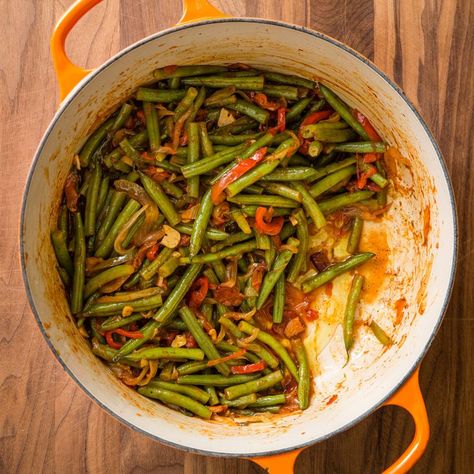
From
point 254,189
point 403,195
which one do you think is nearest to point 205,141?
point 254,189

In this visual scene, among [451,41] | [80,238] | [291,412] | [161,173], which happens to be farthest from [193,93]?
[291,412]

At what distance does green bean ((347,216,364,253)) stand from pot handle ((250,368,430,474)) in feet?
2.02

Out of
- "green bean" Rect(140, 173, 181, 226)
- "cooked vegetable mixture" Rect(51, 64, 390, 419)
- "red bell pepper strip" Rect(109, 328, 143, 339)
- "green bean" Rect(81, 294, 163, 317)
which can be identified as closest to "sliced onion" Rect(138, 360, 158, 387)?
"cooked vegetable mixture" Rect(51, 64, 390, 419)

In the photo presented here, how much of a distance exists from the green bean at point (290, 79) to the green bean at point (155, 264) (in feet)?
2.54

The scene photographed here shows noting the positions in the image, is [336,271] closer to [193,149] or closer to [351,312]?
[351,312]

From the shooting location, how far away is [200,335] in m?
2.39

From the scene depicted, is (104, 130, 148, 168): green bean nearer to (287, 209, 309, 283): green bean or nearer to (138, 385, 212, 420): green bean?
(287, 209, 309, 283): green bean

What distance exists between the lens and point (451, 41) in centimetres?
245

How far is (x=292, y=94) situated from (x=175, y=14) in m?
0.56

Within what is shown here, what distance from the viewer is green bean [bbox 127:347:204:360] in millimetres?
2328

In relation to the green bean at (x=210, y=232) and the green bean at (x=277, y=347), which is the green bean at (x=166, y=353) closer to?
the green bean at (x=277, y=347)

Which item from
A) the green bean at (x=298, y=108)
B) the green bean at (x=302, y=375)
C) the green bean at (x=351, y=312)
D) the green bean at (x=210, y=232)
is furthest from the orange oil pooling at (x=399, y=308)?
the green bean at (x=298, y=108)

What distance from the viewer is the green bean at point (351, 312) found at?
246 cm

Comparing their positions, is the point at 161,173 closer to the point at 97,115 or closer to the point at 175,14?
the point at 97,115
